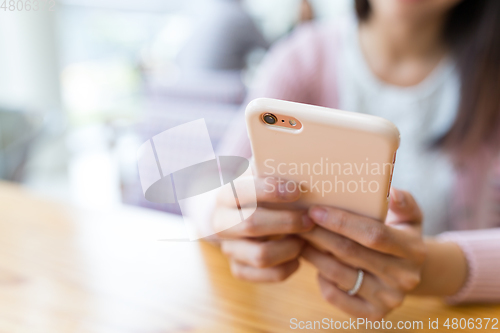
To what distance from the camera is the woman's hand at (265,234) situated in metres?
0.32

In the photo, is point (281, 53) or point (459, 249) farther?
point (281, 53)

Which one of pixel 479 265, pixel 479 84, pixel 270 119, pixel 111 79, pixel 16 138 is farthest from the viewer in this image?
pixel 111 79

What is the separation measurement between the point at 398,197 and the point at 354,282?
8 cm

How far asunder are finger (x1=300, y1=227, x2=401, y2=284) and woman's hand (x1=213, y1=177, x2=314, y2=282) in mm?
13

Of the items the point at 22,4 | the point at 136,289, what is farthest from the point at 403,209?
the point at 22,4

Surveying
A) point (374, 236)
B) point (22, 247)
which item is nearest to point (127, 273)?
point (22, 247)

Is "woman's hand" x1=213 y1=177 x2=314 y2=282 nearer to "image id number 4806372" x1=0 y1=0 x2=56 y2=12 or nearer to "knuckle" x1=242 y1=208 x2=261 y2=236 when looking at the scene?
"knuckle" x1=242 y1=208 x2=261 y2=236

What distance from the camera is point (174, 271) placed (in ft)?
1.43

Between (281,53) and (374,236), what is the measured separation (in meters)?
0.49

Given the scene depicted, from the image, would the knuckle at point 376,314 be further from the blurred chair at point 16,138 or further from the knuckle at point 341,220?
the blurred chair at point 16,138

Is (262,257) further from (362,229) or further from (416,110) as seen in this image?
(416,110)

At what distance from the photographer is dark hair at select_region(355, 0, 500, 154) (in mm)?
601

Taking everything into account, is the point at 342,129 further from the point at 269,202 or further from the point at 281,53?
the point at 281,53

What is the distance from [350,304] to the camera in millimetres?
347
